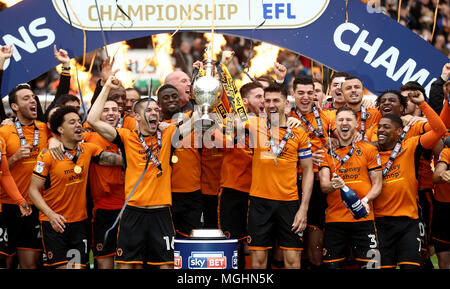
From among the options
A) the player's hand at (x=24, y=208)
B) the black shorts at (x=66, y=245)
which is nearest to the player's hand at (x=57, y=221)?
the black shorts at (x=66, y=245)

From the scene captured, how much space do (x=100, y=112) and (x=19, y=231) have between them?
186cm

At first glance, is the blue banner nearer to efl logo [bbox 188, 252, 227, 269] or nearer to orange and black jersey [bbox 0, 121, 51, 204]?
orange and black jersey [bbox 0, 121, 51, 204]

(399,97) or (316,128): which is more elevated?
(399,97)

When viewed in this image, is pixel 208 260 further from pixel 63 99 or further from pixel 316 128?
pixel 63 99

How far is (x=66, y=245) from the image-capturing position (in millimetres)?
6797

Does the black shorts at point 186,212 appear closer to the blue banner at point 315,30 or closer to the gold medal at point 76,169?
the gold medal at point 76,169

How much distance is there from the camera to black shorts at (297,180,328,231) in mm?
7352

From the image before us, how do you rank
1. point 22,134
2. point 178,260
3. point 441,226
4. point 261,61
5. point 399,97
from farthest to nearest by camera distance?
point 261,61, point 441,226, point 399,97, point 22,134, point 178,260

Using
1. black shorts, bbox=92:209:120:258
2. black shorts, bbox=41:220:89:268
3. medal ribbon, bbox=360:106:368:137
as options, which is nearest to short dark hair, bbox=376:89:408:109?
medal ribbon, bbox=360:106:368:137

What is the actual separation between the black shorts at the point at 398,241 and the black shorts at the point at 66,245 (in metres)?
2.96

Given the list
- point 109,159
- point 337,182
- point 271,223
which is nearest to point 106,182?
point 109,159

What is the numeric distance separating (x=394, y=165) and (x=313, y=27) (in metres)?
2.02

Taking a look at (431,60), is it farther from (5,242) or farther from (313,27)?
(5,242)
